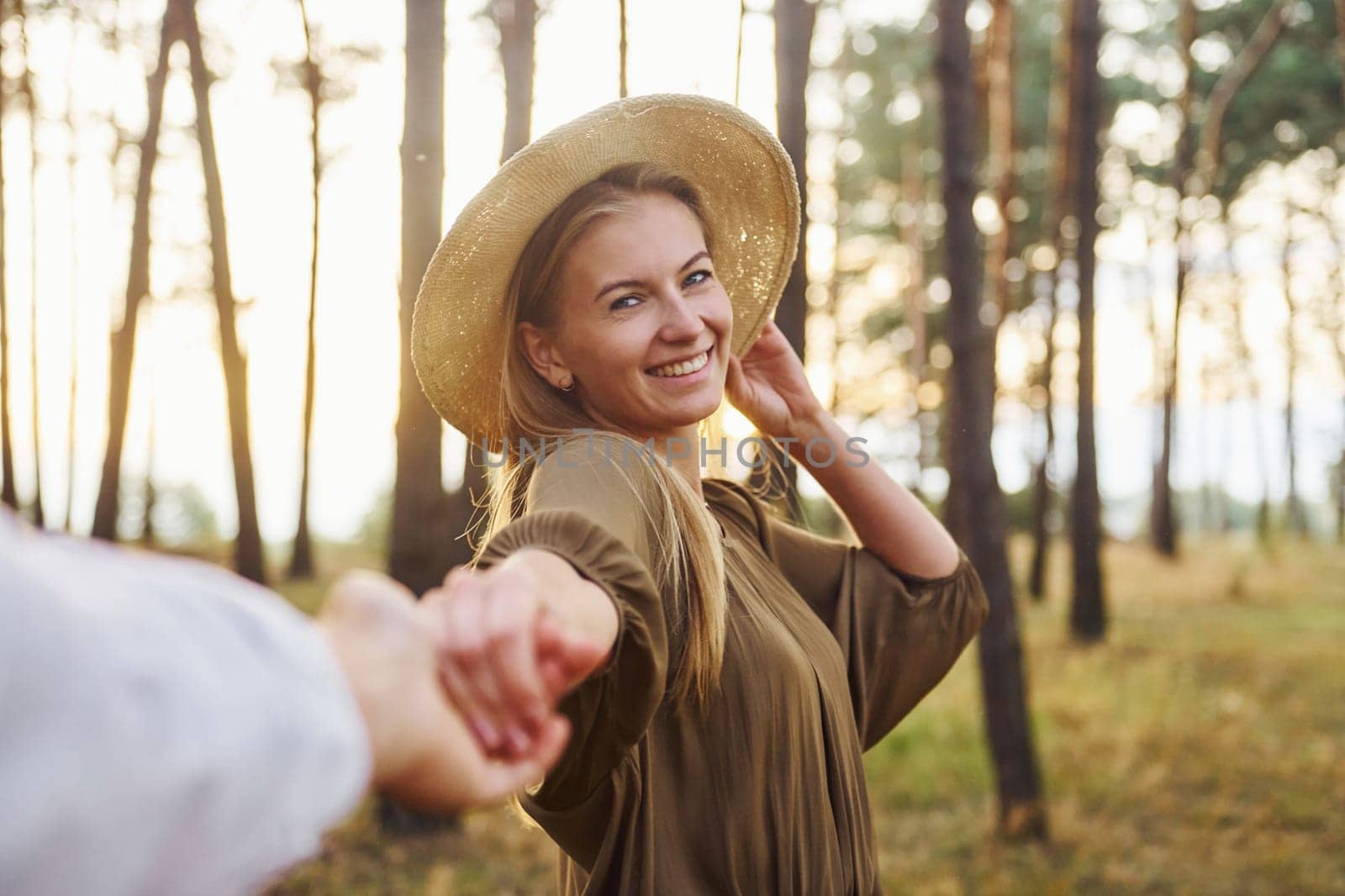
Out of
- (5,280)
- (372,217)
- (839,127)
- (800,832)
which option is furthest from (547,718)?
(839,127)

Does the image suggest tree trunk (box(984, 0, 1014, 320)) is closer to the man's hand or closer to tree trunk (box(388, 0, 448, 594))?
tree trunk (box(388, 0, 448, 594))

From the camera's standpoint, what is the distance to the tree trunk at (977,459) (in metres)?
5.99

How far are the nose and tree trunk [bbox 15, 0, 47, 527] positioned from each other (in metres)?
13.4

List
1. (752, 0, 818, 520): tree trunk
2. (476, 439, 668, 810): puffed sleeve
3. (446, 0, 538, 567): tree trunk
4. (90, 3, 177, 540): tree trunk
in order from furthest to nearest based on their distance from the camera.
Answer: (90, 3, 177, 540): tree trunk < (446, 0, 538, 567): tree trunk < (752, 0, 818, 520): tree trunk < (476, 439, 668, 810): puffed sleeve

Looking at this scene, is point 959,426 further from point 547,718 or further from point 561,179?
point 547,718

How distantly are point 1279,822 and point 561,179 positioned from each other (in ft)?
22.0

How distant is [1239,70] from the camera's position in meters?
14.2

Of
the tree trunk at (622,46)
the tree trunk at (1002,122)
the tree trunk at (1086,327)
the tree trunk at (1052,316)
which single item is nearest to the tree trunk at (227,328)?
the tree trunk at (622,46)

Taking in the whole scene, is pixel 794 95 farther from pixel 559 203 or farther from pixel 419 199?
pixel 559 203

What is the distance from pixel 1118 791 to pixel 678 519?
21.5ft

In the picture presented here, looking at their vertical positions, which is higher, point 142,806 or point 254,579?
A: point 142,806

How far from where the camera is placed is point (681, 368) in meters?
1.89

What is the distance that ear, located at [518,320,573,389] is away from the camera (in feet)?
6.32

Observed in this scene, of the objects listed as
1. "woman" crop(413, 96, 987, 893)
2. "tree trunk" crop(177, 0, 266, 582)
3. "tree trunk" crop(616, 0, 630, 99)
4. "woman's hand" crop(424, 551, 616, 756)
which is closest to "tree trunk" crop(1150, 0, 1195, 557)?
"tree trunk" crop(616, 0, 630, 99)
